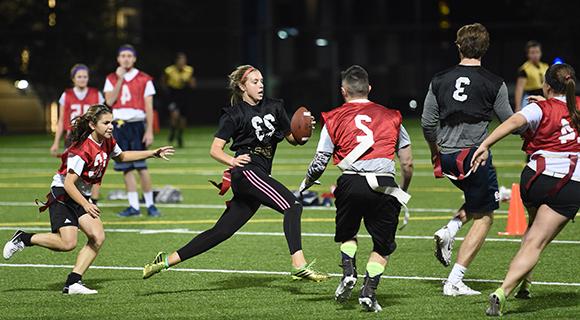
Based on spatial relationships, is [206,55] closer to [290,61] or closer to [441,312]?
[290,61]

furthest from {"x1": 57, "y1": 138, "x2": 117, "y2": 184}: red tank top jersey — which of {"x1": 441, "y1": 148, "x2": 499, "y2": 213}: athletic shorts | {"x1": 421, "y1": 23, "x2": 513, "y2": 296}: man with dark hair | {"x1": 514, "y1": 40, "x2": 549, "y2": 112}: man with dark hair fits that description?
{"x1": 514, "y1": 40, "x2": 549, "y2": 112}: man with dark hair

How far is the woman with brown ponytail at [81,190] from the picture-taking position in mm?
9406

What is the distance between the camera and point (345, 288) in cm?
855

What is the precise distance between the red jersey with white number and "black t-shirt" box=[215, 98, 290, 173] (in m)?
0.99

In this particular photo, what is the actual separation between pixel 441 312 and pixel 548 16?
30.9 meters

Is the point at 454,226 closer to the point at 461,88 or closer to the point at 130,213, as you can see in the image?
the point at 461,88

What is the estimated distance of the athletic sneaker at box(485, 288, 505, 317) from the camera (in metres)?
7.97

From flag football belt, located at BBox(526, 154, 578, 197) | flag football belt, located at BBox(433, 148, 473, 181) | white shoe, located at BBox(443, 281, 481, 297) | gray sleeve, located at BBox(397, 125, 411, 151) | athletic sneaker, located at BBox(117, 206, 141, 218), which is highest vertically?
gray sleeve, located at BBox(397, 125, 411, 151)

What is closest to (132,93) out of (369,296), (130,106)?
(130,106)

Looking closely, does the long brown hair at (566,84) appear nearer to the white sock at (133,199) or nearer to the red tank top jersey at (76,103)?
the white sock at (133,199)

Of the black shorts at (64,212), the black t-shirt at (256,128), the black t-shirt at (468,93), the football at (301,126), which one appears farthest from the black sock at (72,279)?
the black t-shirt at (468,93)

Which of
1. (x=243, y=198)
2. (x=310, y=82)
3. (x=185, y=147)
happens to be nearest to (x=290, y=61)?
(x=310, y=82)

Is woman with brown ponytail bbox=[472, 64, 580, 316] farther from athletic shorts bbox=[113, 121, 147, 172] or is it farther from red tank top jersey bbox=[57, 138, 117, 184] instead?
athletic shorts bbox=[113, 121, 147, 172]

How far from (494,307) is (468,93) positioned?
179cm
